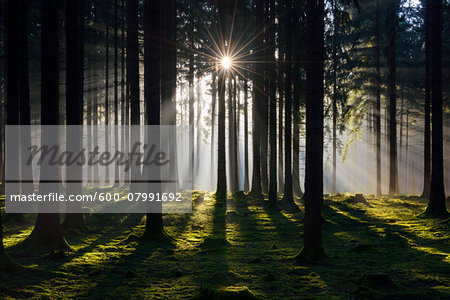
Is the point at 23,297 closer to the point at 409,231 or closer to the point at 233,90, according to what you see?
the point at 409,231

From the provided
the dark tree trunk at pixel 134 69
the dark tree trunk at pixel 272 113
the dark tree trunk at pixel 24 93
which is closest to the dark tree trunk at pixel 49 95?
the dark tree trunk at pixel 24 93

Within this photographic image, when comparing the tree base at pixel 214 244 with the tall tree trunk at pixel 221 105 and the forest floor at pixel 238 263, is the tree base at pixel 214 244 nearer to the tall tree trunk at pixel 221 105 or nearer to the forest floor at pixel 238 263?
the forest floor at pixel 238 263

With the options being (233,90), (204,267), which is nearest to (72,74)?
(204,267)

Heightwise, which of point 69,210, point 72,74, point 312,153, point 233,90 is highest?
point 233,90

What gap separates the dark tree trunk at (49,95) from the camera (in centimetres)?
1012

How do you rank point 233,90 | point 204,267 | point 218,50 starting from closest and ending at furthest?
point 204,267, point 218,50, point 233,90

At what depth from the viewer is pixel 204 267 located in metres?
9.12

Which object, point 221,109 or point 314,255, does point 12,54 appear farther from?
point 314,255

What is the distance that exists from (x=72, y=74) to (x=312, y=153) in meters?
8.14

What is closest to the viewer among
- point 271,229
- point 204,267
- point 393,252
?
point 204,267

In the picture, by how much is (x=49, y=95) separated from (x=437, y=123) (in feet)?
45.5

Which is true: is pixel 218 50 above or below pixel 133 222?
above

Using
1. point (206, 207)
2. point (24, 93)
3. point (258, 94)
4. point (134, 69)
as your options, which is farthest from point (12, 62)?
point (258, 94)

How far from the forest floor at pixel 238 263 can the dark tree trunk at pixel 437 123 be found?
1.06 m
